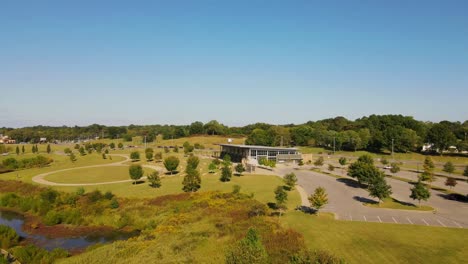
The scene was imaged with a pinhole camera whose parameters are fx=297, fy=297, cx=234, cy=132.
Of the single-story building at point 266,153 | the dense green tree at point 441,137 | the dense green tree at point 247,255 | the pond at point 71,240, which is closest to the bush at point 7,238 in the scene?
the pond at point 71,240

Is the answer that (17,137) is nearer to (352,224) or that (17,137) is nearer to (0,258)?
(0,258)

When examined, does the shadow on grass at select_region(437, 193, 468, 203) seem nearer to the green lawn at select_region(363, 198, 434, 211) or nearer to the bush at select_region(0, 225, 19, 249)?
the green lawn at select_region(363, 198, 434, 211)

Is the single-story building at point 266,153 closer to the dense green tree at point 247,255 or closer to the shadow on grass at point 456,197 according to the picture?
the shadow on grass at point 456,197

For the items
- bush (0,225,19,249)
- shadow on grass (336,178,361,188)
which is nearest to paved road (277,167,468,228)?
shadow on grass (336,178,361,188)

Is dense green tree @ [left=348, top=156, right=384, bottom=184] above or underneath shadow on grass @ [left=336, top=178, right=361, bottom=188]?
above

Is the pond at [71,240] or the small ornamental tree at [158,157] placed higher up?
the small ornamental tree at [158,157]

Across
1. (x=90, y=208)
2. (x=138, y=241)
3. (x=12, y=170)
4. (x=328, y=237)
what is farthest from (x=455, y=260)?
(x=12, y=170)

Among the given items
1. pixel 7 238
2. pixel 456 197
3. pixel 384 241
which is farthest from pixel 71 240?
pixel 456 197
